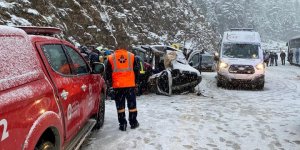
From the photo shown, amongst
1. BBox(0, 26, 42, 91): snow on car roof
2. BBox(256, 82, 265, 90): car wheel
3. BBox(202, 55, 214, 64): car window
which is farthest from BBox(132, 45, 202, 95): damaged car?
BBox(202, 55, 214, 64): car window

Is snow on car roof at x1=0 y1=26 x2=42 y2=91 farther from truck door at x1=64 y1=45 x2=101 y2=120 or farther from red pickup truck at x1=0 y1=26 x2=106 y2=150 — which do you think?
truck door at x1=64 y1=45 x2=101 y2=120

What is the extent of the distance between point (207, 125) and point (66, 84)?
4.03m

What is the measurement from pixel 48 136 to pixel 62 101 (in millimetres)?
574

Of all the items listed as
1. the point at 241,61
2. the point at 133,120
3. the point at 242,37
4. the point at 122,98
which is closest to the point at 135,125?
the point at 133,120

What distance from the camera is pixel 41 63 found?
13.7 feet

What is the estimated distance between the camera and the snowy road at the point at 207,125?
6609mm

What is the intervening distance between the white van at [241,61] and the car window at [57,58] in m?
10.6

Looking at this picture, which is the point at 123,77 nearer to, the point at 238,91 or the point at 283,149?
the point at 283,149

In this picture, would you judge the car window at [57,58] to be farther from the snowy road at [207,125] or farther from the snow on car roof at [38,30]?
the snowy road at [207,125]

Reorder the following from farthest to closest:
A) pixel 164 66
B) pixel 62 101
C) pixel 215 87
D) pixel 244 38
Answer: pixel 244 38, pixel 215 87, pixel 164 66, pixel 62 101

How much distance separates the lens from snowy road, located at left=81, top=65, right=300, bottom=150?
6.61m

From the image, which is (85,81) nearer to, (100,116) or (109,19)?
(100,116)

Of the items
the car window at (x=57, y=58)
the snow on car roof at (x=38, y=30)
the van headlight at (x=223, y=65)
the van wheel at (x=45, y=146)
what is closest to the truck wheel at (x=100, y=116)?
the car window at (x=57, y=58)

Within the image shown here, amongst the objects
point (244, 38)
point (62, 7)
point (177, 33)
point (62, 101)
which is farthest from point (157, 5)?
point (62, 101)
